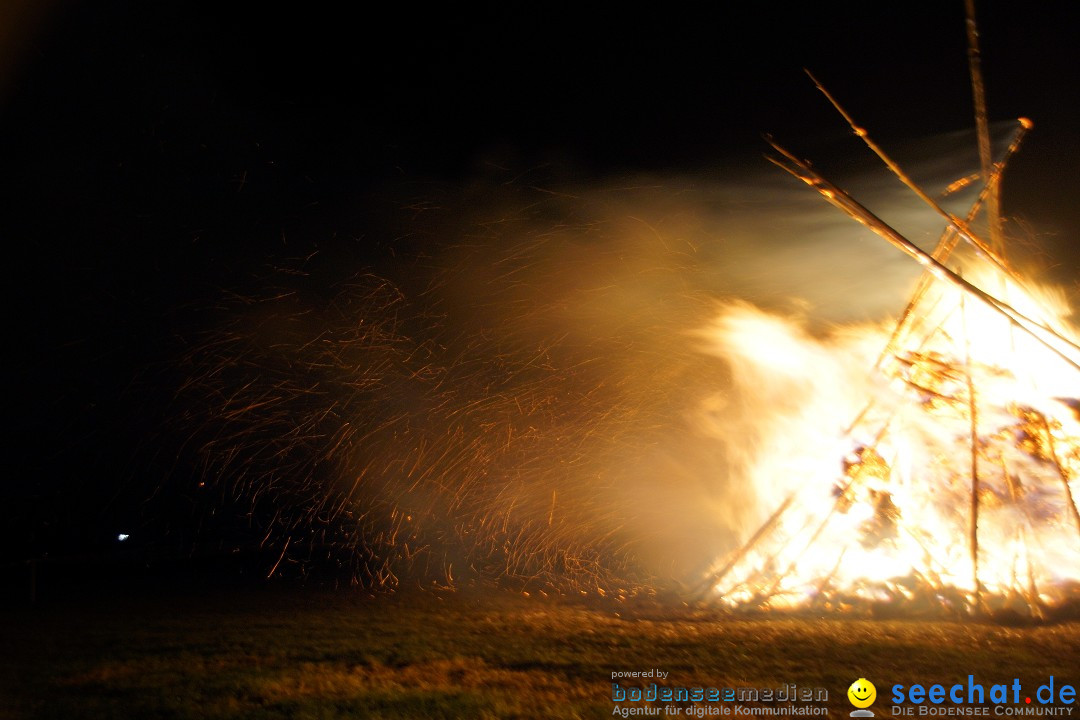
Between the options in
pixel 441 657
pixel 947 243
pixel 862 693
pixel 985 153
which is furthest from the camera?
pixel 947 243

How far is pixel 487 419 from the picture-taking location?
815cm

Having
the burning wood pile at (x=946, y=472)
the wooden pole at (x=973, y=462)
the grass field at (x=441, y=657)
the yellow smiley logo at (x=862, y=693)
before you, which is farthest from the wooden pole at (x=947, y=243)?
the yellow smiley logo at (x=862, y=693)

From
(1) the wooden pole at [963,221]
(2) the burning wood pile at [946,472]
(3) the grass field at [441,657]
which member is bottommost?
(3) the grass field at [441,657]

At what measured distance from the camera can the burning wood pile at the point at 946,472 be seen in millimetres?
6023

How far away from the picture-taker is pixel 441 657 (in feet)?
16.2

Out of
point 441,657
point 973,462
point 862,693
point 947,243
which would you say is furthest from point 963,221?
point 441,657

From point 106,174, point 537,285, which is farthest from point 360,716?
point 106,174

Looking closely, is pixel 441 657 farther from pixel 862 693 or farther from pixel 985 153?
pixel 985 153

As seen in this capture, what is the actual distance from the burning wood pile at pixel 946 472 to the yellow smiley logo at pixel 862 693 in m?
2.33

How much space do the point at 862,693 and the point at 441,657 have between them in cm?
266

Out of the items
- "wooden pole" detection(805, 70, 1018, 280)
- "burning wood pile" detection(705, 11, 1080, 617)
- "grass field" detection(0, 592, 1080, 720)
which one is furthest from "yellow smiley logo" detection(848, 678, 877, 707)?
"wooden pole" detection(805, 70, 1018, 280)

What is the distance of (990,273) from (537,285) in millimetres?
4438

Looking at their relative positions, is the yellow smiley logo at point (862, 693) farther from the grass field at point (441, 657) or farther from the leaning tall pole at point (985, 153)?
the leaning tall pole at point (985, 153)

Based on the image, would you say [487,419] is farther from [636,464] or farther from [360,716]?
[360,716]
